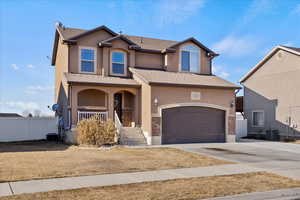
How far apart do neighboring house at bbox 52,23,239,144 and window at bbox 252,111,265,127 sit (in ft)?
22.3

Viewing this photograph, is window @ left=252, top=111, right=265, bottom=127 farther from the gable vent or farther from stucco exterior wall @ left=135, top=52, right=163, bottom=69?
stucco exterior wall @ left=135, top=52, right=163, bottom=69

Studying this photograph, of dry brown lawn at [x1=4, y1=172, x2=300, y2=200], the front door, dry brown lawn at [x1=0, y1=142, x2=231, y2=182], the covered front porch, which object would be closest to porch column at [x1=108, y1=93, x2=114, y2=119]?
the covered front porch

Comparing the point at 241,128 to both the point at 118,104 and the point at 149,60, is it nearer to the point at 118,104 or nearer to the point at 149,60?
the point at 149,60

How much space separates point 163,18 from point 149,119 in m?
6.21

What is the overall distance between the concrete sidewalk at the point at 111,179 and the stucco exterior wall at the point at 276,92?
15674 millimetres

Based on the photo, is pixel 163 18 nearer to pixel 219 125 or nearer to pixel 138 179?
pixel 219 125

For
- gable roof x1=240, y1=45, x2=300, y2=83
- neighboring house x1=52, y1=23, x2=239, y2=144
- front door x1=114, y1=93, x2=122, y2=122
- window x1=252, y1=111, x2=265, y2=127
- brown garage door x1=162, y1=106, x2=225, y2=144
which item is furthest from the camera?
window x1=252, y1=111, x2=265, y2=127

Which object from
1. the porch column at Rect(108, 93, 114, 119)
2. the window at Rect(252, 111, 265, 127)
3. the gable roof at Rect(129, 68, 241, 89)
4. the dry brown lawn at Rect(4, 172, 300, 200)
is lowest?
the dry brown lawn at Rect(4, 172, 300, 200)

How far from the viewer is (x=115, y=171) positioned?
8.82 meters

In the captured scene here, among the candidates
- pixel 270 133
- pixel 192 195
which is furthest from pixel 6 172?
pixel 270 133

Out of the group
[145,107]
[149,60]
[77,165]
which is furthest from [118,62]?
[77,165]

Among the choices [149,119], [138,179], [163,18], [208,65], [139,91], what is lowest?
[138,179]

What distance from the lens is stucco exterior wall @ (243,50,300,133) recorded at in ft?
74.6

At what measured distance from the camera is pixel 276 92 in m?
24.4
